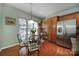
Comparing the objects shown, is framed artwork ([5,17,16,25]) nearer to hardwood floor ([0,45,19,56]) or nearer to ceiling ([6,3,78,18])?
ceiling ([6,3,78,18])

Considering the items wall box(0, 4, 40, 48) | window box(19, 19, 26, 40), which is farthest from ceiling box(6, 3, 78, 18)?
window box(19, 19, 26, 40)

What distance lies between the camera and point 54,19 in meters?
2.26

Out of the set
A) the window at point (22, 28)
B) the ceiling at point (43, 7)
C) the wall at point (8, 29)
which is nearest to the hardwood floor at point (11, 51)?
the wall at point (8, 29)

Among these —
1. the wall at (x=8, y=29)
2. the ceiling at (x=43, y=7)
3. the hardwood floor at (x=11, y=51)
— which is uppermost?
the ceiling at (x=43, y=7)

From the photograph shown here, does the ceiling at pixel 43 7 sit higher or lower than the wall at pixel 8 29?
higher

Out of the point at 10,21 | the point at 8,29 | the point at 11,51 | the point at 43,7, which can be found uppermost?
the point at 43,7

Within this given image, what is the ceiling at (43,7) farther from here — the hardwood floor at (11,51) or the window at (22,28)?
the hardwood floor at (11,51)

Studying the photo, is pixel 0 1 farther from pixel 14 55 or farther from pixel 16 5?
pixel 14 55

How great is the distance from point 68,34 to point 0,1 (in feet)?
4.88

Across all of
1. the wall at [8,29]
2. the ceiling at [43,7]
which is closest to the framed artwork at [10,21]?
the wall at [8,29]

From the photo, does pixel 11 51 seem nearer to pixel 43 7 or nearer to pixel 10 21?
pixel 10 21

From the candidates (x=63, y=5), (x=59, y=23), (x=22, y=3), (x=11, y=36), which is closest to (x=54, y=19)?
(x=59, y=23)

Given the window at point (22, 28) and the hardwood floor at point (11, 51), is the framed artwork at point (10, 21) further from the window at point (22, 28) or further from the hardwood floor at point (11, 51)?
the hardwood floor at point (11, 51)

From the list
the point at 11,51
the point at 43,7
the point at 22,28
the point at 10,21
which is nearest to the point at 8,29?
the point at 10,21
